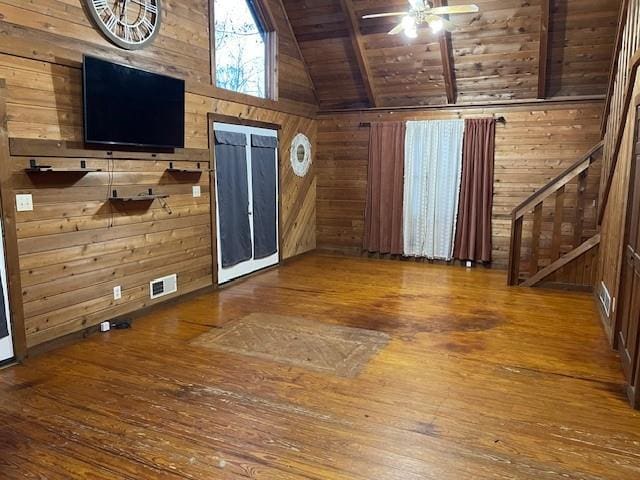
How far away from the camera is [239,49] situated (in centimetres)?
600

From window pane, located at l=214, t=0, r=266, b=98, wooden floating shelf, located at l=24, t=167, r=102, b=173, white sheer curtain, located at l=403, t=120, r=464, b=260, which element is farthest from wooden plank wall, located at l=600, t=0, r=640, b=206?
wooden floating shelf, located at l=24, t=167, r=102, b=173

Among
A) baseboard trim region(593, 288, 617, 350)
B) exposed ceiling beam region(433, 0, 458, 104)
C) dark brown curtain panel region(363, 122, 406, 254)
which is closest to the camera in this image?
baseboard trim region(593, 288, 617, 350)

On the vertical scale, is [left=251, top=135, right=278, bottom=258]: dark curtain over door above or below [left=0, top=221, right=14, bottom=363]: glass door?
above

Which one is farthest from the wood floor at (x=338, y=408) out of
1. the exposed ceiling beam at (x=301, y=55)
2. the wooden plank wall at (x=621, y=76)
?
the exposed ceiling beam at (x=301, y=55)

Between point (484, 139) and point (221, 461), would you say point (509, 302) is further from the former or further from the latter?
point (221, 461)

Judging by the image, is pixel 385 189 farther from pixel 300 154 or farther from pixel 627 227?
pixel 627 227

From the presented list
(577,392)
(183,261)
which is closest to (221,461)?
(577,392)

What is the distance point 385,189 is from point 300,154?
144cm

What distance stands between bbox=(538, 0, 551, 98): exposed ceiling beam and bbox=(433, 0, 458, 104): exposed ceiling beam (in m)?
1.08

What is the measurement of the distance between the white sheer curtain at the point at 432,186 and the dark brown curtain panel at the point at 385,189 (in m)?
0.12

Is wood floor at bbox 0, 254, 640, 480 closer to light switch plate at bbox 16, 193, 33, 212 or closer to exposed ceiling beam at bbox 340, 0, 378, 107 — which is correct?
light switch plate at bbox 16, 193, 33, 212

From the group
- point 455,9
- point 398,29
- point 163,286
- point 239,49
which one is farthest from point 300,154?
point 455,9

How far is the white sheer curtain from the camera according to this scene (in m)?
7.02

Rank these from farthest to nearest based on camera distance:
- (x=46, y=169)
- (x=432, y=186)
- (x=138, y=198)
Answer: (x=432, y=186) < (x=138, y=198) < (x=46, y=169)
